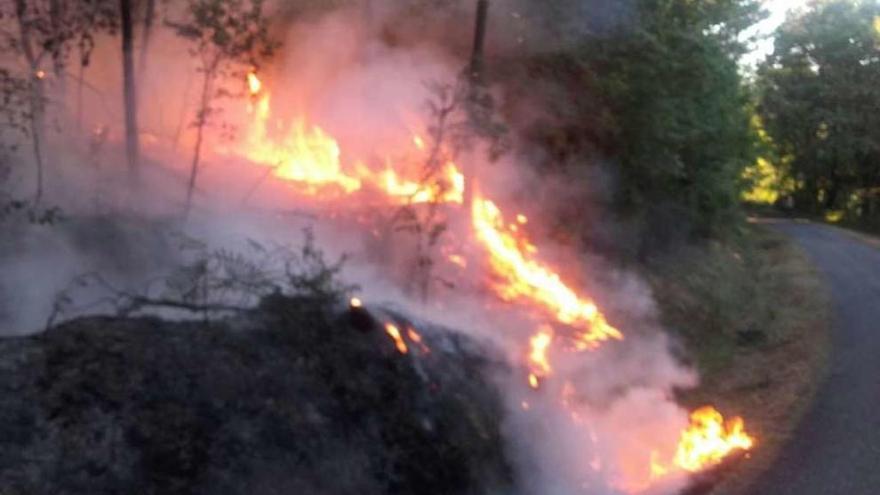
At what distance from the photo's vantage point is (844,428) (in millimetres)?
10469

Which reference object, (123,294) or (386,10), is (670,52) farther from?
(123,294)

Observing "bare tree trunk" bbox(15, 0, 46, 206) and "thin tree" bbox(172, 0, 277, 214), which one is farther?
"thin tree" bbox(172, 0, 277, 214)

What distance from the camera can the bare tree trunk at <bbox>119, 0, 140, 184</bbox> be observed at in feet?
40.2

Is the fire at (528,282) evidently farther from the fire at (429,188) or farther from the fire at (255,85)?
the fire at (255,85)

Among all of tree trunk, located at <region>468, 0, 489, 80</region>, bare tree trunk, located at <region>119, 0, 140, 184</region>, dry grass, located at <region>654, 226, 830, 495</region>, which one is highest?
tree trunk, located at <region>468, 0, 489, 80</region>

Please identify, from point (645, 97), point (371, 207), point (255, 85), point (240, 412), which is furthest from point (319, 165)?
point (240, 412)

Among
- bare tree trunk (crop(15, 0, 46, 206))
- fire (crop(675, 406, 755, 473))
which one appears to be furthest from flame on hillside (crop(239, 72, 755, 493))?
bare tree trunk (crop(15, 0, 46, 206))

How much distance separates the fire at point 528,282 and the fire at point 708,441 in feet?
8.31

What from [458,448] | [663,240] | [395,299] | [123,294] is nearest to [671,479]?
[458,448]

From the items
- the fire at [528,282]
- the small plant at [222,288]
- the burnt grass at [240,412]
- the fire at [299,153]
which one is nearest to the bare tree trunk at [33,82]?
the small plant at [222,288]

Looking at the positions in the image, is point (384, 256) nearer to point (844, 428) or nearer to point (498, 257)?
point (498, 257)

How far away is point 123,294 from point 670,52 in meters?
10.9

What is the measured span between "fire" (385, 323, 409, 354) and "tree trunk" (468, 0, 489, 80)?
5.15m

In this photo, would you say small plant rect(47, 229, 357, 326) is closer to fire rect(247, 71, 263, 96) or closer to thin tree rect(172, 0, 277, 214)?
thin tree rect(172, 0, 277, 214)
